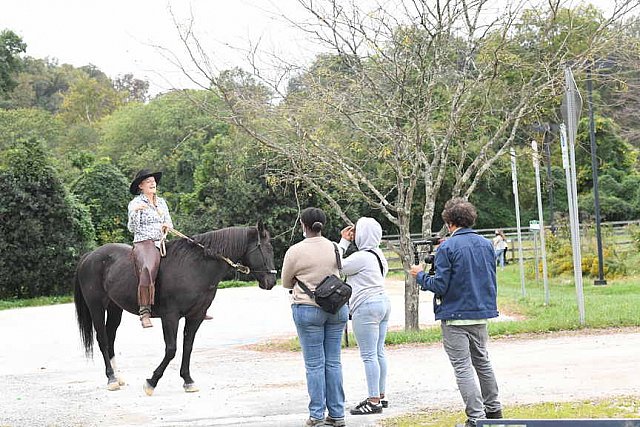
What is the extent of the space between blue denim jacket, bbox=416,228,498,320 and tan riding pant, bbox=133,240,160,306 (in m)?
3.62

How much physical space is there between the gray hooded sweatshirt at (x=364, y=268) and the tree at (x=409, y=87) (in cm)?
533

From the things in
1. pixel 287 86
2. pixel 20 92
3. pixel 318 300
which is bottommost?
pixel 318 300

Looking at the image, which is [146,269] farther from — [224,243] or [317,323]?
[317,323]

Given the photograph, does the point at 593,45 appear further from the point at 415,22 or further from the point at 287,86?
the point at 287,86

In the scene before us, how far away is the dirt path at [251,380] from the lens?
8.47 m

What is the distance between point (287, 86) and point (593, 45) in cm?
476

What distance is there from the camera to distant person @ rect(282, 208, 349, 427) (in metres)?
7.41

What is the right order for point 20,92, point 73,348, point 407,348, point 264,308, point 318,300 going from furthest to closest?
point 20,92, point 264,308, point 73,348, point 407,348, point 318,300

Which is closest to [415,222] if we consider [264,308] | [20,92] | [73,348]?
[264,308]

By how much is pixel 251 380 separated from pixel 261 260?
198cm

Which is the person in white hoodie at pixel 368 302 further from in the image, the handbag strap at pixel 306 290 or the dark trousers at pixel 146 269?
the dark trousers at pixel 146 269

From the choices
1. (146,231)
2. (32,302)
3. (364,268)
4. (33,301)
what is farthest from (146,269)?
(33,301)

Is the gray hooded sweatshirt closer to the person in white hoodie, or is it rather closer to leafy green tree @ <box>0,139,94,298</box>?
the person in white hoodie

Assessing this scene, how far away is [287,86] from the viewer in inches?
556
